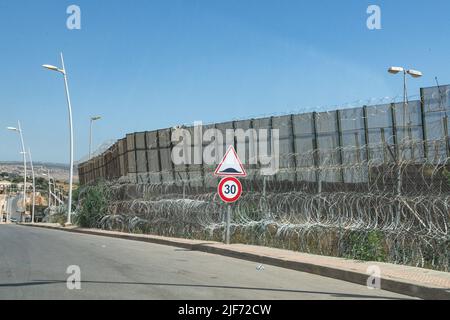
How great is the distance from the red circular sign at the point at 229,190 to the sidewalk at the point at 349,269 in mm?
1312

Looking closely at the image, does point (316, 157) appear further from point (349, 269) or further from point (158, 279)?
point (158, 279)

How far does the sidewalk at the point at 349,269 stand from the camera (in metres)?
8.91

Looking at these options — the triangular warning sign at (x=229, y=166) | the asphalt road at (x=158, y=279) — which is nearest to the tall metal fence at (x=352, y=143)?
the triangular warning sign at (x=229, y=166)

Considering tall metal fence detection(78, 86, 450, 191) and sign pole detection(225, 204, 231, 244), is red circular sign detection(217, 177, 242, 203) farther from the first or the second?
A: tall metal fence detection(78, 86, 450, 191)

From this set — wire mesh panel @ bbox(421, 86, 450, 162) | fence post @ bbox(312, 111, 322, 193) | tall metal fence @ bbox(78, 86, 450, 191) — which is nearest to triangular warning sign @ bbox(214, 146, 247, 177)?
tall metal fence @ bbox(78, 86, 450, 191)

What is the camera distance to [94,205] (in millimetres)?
29844

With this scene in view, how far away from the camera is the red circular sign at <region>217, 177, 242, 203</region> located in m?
15.8

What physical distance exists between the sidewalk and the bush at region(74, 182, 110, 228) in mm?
13450

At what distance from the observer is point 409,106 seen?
18.1 metres

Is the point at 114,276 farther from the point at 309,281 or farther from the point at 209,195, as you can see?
the point at 209,195

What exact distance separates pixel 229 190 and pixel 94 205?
15.7 m

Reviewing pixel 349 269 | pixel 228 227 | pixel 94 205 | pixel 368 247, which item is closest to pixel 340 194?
pixel 368 247
